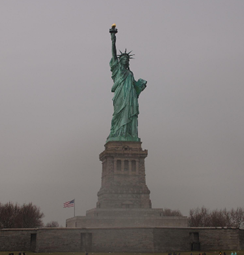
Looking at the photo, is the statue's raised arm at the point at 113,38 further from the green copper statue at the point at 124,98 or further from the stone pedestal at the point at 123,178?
the stone pedestal at the point at 123,178

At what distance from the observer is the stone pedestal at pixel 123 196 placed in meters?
34.1

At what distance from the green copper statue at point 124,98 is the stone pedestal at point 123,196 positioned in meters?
1.43

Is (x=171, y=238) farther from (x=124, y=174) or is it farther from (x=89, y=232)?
(x=124, y=174)

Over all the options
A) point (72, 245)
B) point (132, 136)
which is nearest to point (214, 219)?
point (132, 136)

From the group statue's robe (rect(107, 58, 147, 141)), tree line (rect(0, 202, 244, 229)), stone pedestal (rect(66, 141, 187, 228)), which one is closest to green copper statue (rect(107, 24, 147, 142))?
statue's robe (rect(107, 58, 147, 141))

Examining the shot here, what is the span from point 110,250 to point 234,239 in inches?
380

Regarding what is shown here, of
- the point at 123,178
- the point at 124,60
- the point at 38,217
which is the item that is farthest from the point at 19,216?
the point at 124,60

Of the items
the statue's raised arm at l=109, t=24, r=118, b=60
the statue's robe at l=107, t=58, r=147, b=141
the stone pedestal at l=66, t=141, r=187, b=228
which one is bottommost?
the stone pedestal at l=66, t=141, r=187, b=228

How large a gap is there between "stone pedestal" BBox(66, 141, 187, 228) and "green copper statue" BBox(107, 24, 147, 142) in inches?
56.3

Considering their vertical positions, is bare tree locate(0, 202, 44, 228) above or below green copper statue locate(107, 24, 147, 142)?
below

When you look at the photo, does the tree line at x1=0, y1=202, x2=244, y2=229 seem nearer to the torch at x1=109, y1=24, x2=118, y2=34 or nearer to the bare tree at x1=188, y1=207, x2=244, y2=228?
the bare tree at x1=188, y1=207, x2=244, y2=228

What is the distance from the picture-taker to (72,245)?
102ft

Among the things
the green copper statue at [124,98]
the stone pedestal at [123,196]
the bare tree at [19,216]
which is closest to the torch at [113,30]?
the green copper statue at [124,98]

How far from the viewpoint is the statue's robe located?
40219 millimetres
